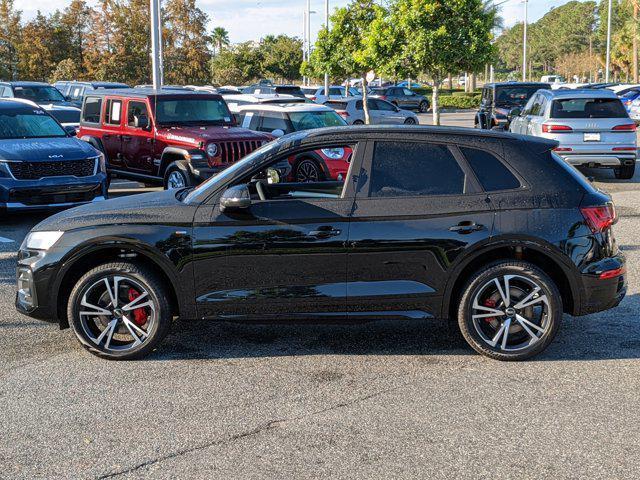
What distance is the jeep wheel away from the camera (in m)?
13.3

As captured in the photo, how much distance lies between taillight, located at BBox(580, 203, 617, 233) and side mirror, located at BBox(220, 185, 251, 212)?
2431mm

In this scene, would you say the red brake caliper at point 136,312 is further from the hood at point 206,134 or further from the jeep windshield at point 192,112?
the jeep windshield at point 192,112

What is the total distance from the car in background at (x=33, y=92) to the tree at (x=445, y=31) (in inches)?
424

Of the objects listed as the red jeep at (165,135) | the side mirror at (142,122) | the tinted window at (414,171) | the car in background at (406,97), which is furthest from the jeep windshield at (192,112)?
the car in background at (406,97)

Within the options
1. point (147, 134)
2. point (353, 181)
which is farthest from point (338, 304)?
point (147, 134)

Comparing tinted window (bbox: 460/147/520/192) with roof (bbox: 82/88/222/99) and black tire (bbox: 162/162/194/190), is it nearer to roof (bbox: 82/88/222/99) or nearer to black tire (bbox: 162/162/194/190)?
black tire (bbox: 162/162/194/190)

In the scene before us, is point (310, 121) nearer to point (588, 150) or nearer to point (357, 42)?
point (588, 150)

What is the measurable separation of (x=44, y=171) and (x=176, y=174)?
92.9 inches

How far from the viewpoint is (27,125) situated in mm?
13148

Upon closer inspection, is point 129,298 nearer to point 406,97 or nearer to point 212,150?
point 212,150

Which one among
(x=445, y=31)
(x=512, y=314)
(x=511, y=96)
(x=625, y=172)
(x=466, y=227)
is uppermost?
(x=445, y=31)

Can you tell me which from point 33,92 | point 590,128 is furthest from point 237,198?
point 33,92

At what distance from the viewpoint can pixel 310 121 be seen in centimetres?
1630

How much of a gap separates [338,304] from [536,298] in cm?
144
